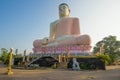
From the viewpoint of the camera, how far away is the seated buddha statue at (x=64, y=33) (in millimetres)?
19516

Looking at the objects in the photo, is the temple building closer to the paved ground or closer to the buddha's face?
the buddha's face

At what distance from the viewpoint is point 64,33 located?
71.2 feet

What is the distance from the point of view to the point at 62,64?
15391 millimetres

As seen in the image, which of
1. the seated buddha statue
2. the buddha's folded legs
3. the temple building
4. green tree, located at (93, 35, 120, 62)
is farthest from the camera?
green tree, located at (93, 35, 120, 62)

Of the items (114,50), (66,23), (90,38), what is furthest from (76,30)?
(114,50)

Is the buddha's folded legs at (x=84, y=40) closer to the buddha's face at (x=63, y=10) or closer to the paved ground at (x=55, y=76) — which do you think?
the buddha's face at (x=63, y=10)

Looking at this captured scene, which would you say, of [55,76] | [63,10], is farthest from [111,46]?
[55,76]

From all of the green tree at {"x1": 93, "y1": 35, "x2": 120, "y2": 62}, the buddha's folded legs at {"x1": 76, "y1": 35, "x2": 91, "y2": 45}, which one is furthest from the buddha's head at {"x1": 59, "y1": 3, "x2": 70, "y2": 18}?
the green tree at {"x1": 93, "y1": 35, "x2": 120, "y2": 62}

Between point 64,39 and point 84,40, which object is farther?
point 64,39

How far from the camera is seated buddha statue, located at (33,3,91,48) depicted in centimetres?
1952

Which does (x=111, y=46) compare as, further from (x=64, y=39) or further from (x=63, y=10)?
(x=64, y=39)

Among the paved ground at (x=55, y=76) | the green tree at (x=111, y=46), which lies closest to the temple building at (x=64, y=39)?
the paved ground at (x=55, y=76)

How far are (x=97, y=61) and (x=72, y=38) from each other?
614 cm

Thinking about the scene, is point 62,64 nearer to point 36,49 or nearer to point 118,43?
point 36,49
